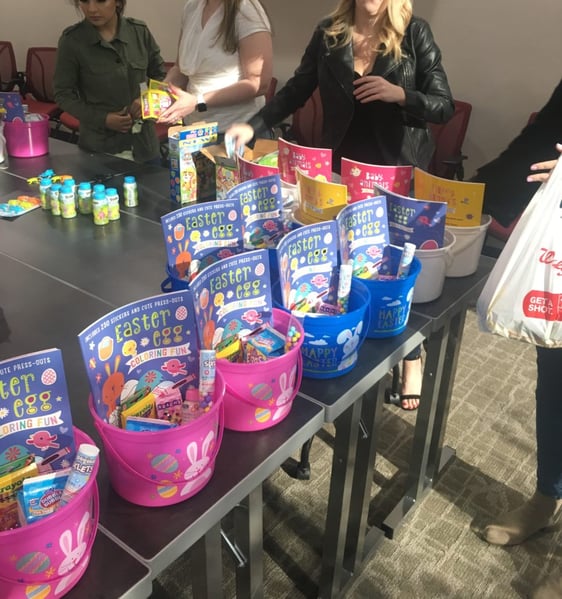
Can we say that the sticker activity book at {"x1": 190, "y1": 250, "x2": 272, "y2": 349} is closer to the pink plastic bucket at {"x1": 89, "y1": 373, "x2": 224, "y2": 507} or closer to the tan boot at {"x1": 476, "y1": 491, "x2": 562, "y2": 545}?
the pink plastic bucket at {"x1": 89, "y1": 373, "x2": 224, "y2": 507}

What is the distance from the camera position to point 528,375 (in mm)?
2623

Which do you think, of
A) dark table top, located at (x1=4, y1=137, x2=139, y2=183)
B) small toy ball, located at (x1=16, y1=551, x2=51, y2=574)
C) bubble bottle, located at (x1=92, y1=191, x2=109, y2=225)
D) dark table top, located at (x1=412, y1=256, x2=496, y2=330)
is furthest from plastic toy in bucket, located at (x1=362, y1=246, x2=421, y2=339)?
dark table top, located at (x1=4, y1=137, x2=139, y2=183)

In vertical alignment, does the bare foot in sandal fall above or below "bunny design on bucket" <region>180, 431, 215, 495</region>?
below

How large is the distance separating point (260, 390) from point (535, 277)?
23.4 inches

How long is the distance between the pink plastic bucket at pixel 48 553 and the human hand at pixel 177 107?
167 centimetres

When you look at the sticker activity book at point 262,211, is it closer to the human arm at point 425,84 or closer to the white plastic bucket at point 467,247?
the white plastic bucket at point 467,247

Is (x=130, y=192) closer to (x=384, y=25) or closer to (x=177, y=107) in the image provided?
(x=177, y=107)

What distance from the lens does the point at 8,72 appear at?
5.56 metres

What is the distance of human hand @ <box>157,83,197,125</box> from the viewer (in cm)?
216

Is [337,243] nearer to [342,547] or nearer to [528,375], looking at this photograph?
[342,547]

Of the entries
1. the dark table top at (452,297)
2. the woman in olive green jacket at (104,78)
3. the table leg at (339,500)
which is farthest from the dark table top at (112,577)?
the woman in olive green jacket at (104,78)

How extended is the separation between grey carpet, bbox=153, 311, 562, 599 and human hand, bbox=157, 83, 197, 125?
1.29m

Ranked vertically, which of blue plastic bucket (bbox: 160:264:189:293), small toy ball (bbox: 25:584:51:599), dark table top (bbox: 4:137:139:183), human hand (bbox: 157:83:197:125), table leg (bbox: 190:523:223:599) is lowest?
table leg (bbox: 190:523:223:599)

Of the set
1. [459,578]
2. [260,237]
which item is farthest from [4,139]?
[459,578]
